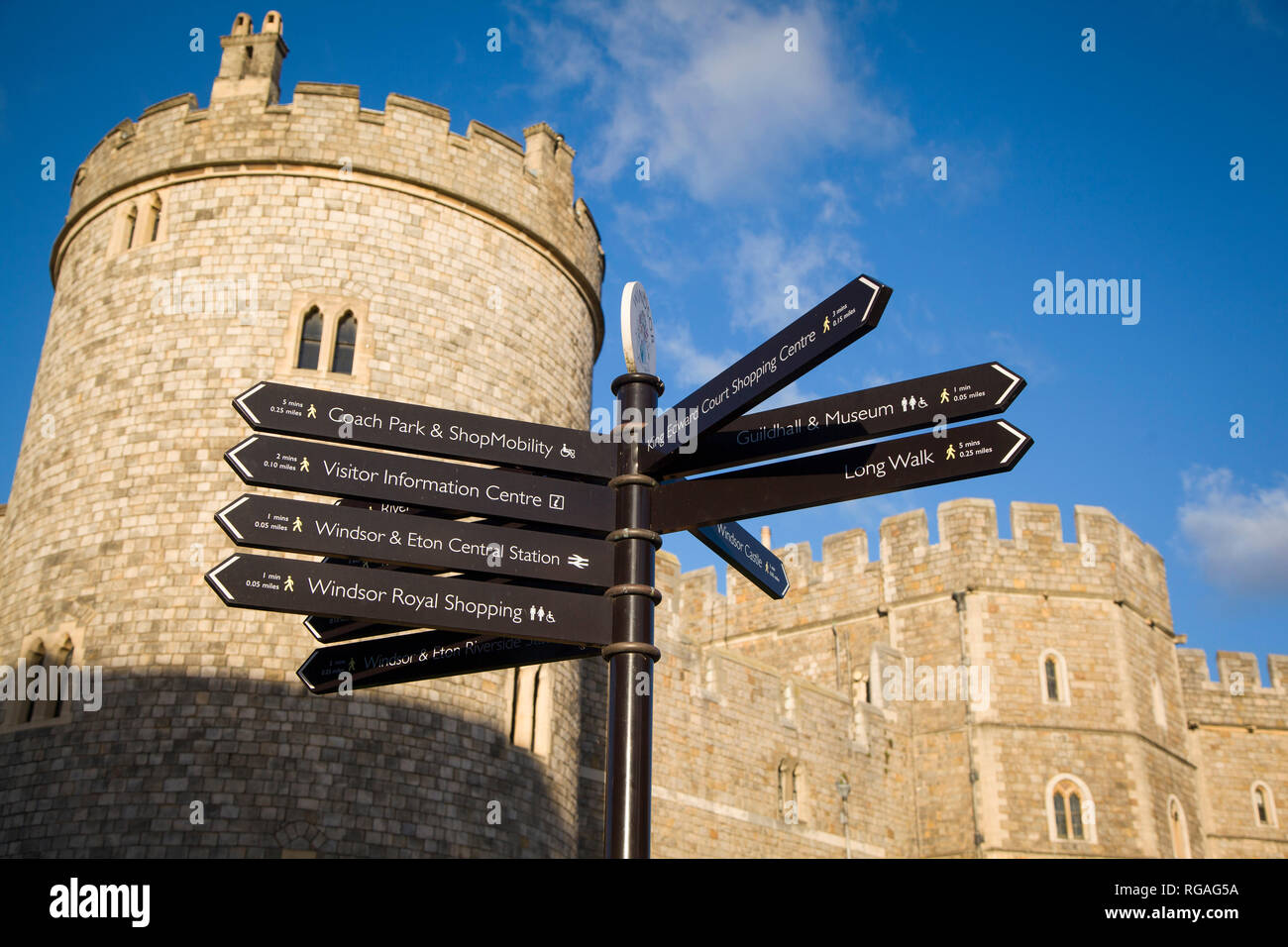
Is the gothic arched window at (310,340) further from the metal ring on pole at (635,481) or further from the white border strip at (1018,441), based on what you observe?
the white border strip at (1018,441)

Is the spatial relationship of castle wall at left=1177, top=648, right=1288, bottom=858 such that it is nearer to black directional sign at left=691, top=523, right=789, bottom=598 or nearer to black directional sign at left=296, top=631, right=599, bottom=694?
black directional sign at left=691, top=523, right=789, bottom=598

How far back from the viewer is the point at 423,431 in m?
4.91

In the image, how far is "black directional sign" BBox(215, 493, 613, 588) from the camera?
4.55 meters

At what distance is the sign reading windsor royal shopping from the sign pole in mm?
35

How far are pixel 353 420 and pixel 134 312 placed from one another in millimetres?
7220

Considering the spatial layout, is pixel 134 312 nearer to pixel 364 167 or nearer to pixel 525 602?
pixel 364 167

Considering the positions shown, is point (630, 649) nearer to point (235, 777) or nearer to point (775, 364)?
point (775, 364)

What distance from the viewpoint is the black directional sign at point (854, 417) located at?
14.6ft

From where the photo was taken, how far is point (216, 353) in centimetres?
1062

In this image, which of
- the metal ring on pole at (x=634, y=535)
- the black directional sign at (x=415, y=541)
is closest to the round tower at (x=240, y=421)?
the black directional sign at (x=415, y=541)

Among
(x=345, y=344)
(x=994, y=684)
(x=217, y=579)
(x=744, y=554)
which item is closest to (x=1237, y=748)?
(x=994, y=684)

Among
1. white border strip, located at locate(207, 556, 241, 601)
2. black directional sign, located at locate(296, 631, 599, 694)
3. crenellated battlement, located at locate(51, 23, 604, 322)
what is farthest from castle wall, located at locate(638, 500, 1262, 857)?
white border strip, located at locate(207, 556, 241, 601)

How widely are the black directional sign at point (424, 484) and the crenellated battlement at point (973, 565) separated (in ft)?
54.7
